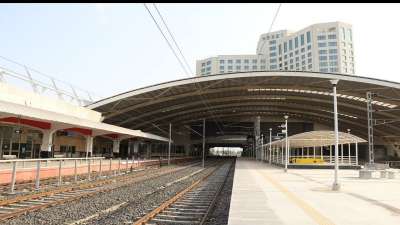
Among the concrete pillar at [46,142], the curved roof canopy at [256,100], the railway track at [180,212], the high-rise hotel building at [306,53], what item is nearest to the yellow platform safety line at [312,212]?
the railway track at [180,212]

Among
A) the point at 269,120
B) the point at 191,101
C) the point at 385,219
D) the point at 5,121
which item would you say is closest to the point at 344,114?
the point at 269,120

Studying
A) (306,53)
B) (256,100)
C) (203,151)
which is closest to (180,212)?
(203,151)

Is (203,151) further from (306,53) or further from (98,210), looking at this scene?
(306,53)

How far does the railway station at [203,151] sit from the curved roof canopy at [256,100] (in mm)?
218

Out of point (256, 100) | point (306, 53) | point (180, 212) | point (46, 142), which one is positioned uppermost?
point (306, 53)

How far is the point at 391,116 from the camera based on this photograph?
5959 centimetres

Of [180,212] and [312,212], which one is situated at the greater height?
[312,212]

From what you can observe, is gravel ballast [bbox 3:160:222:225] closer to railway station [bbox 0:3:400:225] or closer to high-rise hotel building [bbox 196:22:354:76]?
railway station [bbox 0:3:400:225]

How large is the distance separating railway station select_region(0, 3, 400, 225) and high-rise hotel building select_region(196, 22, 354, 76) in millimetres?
691

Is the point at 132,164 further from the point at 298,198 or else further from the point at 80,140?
the point at 298,198

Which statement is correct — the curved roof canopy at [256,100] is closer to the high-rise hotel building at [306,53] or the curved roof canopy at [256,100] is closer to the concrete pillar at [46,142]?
the concrete pillar at [46,142]

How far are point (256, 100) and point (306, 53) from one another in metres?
80.2

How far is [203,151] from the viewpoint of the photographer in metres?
56.5

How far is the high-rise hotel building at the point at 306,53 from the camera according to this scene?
5418 inches
